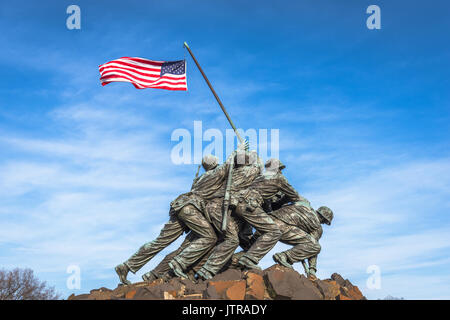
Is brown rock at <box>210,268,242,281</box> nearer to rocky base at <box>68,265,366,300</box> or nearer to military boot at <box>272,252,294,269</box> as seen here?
rocky base at <box>68,265,366,300</box>

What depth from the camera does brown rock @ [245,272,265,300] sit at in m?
9.95

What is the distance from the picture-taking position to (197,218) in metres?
12.2

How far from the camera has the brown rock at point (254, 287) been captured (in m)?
9.95

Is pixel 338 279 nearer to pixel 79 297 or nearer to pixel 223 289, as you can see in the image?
pixel 223 289

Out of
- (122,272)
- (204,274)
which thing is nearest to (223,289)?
(204,274)

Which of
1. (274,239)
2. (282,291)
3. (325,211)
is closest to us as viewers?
(282,291)

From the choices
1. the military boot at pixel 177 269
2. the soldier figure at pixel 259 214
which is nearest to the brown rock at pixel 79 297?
the military boot at pixel 177 269

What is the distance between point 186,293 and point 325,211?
15.6 feet

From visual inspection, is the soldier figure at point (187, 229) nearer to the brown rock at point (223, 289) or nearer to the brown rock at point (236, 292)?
the brown rock at point (223, 289)

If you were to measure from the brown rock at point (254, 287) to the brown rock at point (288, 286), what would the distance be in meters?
0.15

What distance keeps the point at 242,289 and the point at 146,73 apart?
21.6 ft
